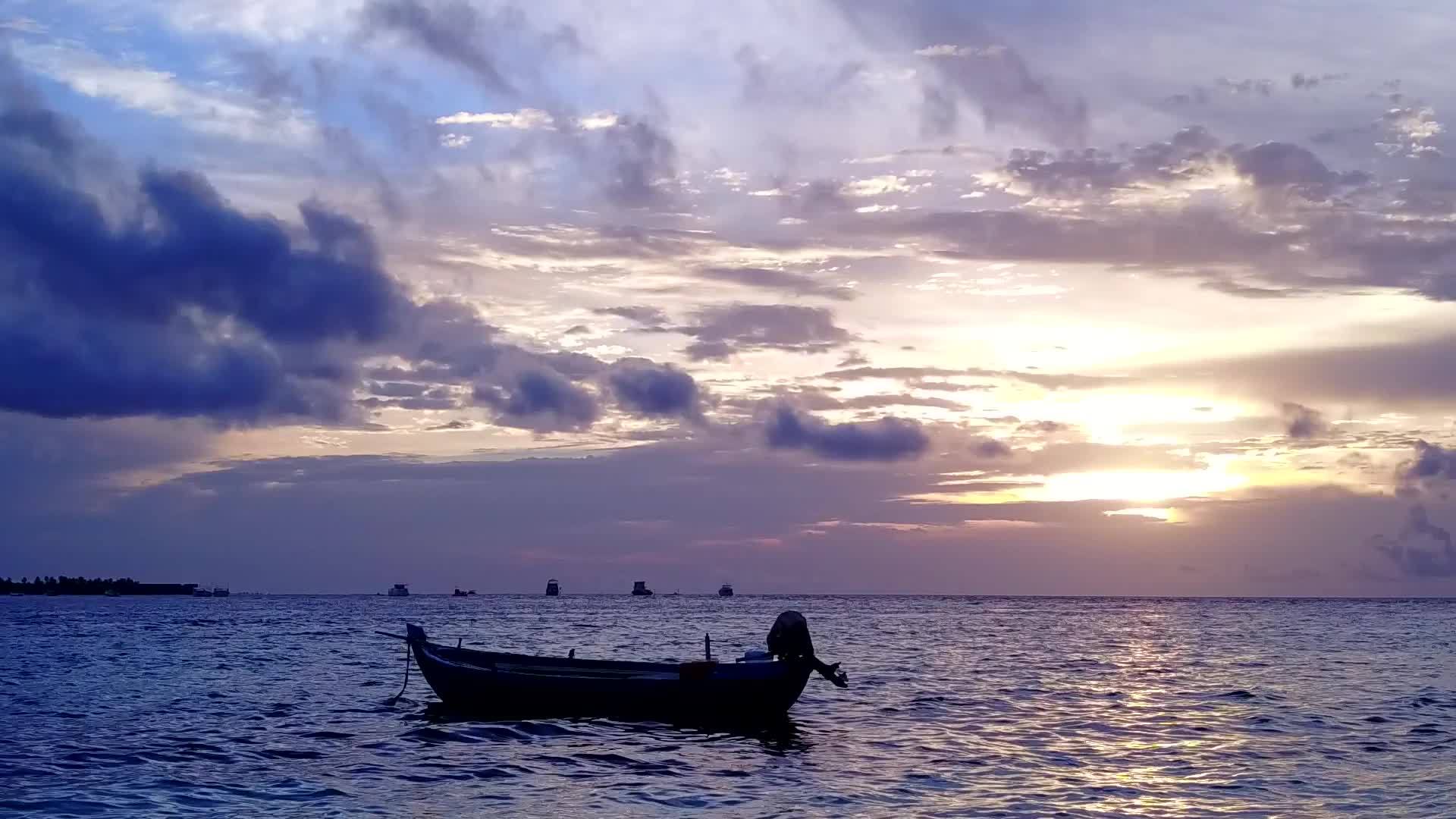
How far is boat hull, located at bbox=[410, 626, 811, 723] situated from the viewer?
3719 centimetres

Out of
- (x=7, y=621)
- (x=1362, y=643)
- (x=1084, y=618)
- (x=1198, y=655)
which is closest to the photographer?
(x=1198, y=655)

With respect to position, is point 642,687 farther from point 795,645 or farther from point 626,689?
point 795,645

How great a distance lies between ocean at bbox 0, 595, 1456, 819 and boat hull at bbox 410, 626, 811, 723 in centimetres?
70

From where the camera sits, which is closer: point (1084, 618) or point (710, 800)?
point (710, 800)

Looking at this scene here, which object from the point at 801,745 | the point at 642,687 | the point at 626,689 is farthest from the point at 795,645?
the point at 626,689

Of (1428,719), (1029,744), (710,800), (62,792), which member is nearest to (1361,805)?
(1029,744)

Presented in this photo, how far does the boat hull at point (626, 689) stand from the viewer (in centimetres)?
3719

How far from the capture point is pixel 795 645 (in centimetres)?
3725

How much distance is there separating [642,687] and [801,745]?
5.88 meters

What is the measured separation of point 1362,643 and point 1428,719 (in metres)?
55.3

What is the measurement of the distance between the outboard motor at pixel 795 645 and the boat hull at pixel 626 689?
0.99 ft

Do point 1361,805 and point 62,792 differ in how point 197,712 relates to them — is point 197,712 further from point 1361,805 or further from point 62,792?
point 1361,805

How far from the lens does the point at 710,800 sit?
85.8ft

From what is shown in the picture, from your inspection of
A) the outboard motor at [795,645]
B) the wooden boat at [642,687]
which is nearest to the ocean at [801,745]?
the wooden boat at [642,687]
